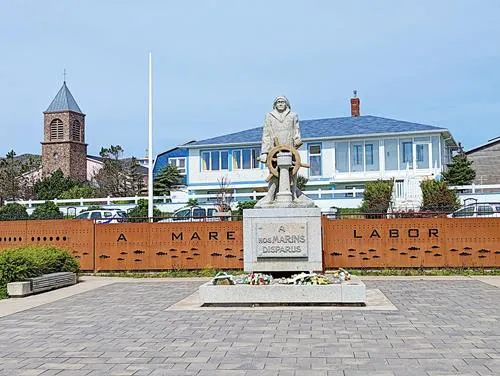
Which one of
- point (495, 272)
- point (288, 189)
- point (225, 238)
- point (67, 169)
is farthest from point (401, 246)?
point (67, 169)

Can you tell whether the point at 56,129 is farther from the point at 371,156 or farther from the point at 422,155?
the point at 422,155

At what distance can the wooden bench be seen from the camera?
14969 mm

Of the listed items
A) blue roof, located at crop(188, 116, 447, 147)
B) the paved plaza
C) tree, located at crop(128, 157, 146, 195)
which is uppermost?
blue roof, located at crop(188, 116, 447, 147)

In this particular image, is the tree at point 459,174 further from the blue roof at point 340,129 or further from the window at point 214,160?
the window at point 214,160

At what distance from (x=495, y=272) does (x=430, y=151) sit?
20.7 meters

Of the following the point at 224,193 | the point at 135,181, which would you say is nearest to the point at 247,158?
the point at 224,193

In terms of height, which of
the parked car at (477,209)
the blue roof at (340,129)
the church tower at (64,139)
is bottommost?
the parked car at (477,209)

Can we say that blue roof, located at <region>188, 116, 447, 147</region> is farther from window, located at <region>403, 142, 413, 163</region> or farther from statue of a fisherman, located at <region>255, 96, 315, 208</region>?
statue of a fisherman, located at <region>255, 96, 315, 208</region>

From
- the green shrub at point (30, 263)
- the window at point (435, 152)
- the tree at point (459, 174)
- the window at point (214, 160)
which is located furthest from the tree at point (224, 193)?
the green shrub at point (30, 263)

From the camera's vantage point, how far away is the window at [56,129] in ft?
243

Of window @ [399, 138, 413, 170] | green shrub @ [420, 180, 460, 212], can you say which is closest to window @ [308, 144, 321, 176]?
window @ [399, 138, 413, 170]

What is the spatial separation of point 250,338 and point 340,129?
34.5m

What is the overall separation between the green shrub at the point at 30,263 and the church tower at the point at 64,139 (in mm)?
56402

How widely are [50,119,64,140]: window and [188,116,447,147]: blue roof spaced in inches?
1354
